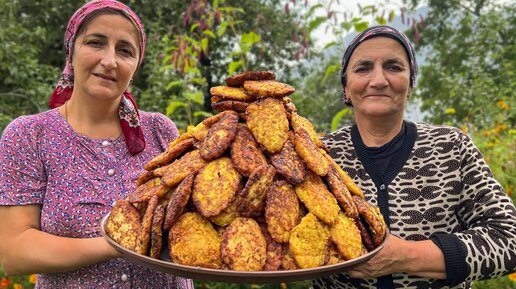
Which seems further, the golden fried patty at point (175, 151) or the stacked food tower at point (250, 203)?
the golden fried patty at point (175, 151)

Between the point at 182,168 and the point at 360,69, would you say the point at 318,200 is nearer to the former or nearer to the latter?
the point at 182,168

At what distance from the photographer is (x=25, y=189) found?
5.11 feet

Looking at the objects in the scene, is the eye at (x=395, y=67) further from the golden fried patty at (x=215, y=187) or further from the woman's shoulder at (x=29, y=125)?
the woman's shoulder at (x=29, y=125)

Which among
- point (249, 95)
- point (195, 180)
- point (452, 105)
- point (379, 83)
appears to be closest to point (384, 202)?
point (379, 83)

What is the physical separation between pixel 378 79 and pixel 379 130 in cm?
25

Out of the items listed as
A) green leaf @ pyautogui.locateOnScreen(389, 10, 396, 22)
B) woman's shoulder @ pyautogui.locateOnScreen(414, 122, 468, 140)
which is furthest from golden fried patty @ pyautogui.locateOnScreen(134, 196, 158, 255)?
green leaf @ pyautogui.locateOnScreen(389, 10, 396, 22)

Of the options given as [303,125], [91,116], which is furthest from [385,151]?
[91,116]

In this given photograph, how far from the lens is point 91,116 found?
1.76 m

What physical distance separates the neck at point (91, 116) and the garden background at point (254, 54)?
134 cm

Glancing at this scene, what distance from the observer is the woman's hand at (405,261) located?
1.45 m

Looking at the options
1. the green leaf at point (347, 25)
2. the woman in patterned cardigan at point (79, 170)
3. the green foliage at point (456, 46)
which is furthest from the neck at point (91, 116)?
the green foliage at point (456, 46)

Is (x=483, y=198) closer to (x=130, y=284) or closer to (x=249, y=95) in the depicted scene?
(x=249, y=95)

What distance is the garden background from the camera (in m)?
3.50

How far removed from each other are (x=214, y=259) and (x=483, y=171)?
1.17 m
